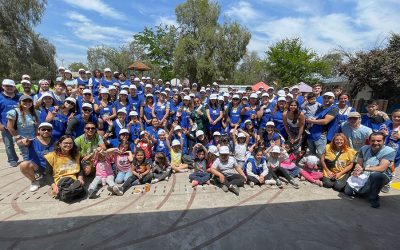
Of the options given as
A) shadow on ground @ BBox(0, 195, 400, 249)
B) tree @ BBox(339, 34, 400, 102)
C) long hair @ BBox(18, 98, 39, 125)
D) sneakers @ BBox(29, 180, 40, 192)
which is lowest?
shadow on ground @ BBox(0, 195, 400, 249)

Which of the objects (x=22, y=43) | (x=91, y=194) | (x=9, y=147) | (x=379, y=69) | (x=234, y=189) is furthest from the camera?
(x=22, y=43)

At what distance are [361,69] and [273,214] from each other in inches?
717

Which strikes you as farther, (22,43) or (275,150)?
(22,43)

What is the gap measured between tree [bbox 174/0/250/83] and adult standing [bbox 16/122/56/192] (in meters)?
22.5

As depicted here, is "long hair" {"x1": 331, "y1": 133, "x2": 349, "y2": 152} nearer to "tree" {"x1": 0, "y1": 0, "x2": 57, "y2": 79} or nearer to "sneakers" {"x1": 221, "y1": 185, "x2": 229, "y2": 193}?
"sneakers" {"x1": 221, "y1": 185, "x2": 229, "y2": 193}

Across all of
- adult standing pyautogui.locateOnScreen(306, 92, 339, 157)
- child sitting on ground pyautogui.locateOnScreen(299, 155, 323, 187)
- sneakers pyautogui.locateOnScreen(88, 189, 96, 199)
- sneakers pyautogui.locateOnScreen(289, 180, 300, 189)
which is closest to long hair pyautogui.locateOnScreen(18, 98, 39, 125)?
sneakers pyautogui.locateOnScreen(88, 189, 96, 199)

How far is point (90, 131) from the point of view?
522cm

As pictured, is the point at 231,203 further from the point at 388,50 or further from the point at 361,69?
the point at 388,50

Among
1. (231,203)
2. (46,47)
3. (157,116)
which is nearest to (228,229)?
(231,203)

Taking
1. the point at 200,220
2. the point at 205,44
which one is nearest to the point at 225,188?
the point at 200,220

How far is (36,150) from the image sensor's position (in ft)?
16.4

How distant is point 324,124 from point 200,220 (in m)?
3.64

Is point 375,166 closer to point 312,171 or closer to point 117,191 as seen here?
point 312,171

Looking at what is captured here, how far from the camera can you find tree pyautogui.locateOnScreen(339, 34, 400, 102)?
16266mm
